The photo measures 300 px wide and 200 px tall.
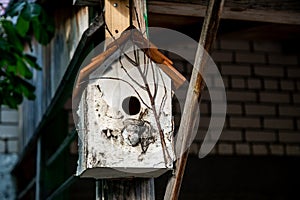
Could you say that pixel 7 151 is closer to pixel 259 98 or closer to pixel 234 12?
pixel 259 98

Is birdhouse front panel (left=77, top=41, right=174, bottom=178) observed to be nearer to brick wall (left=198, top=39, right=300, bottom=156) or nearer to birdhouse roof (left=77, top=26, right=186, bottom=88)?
birdhouse roof (left=77, top=26, right=186, bottom=88)

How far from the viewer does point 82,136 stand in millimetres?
1827

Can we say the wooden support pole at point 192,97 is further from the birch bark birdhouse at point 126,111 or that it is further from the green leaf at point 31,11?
the green leaf at point 31,11

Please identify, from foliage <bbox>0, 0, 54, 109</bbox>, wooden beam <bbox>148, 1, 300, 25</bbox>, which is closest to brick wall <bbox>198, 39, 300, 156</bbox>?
foliage <bbox>0, 0, 54, 109</bbox>

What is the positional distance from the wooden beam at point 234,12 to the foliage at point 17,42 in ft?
3.25

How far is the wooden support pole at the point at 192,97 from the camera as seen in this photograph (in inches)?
70.1

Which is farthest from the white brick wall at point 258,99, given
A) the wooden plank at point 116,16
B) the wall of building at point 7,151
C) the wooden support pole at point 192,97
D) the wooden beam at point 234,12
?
the wooden support pole at point 192,97

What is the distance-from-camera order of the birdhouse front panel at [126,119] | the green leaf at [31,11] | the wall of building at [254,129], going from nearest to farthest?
1. the birdhouse front panel at [126,119]
2. the green leaf at [31,11]
3. the wall of building at [254,129]

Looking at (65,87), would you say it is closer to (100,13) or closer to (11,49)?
(11,49)

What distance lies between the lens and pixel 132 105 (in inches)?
74.4

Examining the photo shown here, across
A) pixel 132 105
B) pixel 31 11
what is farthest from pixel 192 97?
pixel 31 11

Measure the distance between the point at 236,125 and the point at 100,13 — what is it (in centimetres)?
273

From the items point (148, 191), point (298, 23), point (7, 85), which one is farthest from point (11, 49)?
point (148, 191)

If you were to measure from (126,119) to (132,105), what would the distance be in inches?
3.3
